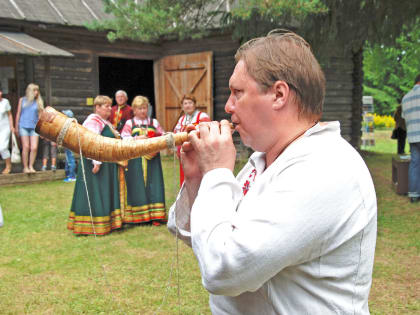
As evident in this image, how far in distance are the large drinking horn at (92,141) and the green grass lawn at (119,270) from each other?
999 millimetres

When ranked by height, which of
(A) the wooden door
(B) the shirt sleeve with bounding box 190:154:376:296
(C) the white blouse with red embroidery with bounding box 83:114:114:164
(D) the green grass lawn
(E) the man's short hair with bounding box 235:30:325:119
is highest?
(A) the wooden door

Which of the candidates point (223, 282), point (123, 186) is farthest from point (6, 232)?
point (223, 282)

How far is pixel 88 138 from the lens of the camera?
1537 millimetres

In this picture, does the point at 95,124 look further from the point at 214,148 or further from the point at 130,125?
the point at 214,148

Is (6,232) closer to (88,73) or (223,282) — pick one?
(223,282)

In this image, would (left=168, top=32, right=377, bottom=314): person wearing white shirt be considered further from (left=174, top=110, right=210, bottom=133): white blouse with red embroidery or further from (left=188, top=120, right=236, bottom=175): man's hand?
(left=174, top=110, right=210, bottom=133): white blouse with red embroidery

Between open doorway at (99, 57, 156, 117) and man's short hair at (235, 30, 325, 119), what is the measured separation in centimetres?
1576

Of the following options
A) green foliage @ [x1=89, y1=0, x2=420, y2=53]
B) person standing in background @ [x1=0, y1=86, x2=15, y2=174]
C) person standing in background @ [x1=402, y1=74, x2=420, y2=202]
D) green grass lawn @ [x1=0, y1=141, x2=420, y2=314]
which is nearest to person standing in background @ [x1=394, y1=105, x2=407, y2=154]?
green foliage @ [x1=89, y1=0, x2=420, y2=53]

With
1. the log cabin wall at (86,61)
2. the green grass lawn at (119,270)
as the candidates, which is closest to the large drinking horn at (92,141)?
the green grass lawn at (119,270)

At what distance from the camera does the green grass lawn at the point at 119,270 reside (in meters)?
3.54

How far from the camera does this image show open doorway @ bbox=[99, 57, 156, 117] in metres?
16.7

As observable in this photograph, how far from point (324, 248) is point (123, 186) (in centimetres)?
498

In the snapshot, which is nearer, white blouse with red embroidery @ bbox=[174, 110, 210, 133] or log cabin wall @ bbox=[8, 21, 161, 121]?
white blouse with red embroidery @ bbox=[174, 110, 210, 133]

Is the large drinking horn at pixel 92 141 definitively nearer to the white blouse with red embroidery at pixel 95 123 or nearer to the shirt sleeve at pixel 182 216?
the shirt sleeve at pixel 182 216
